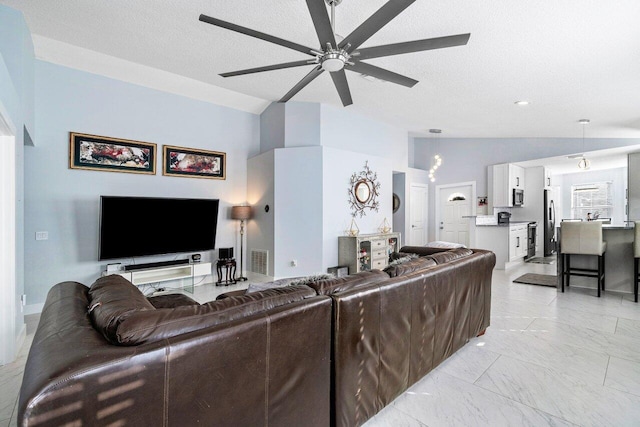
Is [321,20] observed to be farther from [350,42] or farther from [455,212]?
[455,212]

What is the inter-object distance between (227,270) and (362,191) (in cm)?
287

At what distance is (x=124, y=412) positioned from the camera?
0.91 meters

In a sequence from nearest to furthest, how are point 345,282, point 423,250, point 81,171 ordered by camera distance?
point 345,282, point 423,250, point 81,171

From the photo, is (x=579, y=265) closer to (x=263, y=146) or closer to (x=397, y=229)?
(x=397, y=229)

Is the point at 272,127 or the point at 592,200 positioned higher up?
the point at 272,127

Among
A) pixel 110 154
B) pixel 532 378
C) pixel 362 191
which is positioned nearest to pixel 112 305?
pixel 532 378

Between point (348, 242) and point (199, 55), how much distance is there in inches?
139

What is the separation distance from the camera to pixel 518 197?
759cm

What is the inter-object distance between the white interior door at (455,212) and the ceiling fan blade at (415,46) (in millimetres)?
6448

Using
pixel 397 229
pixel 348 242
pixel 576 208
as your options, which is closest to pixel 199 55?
pixel 348 242

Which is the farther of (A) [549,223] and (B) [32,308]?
(A) [549,223]

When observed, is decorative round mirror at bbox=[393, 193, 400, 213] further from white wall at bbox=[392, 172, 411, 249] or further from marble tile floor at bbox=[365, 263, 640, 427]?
marble tile floor at bbox=[365, 263, 640, 427]

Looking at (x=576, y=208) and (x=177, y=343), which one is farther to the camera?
(x=576, y=208)

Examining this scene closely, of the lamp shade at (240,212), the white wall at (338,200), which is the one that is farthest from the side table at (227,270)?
the white wall at (338,200)
